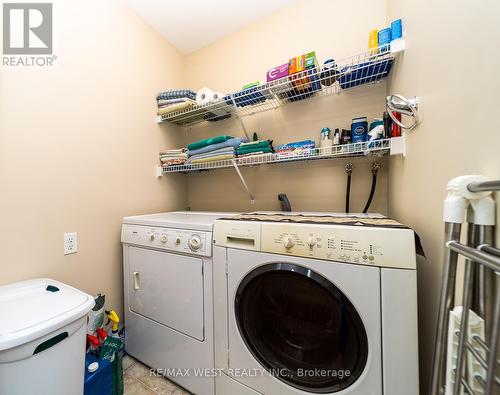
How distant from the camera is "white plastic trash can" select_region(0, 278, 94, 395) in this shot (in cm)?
65

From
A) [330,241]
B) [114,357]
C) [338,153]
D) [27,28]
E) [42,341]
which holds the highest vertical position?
[27,28]

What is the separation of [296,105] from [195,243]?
1.25 metres

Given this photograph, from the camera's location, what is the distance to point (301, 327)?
2.91 feet

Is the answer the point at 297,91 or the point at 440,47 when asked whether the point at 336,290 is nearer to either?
the point at 440,47

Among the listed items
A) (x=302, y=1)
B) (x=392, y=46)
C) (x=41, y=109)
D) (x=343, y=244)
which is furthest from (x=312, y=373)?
(x=302, y=1)

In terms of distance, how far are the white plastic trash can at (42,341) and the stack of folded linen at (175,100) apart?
1384 millimetres

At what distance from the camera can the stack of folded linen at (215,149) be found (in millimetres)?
1530

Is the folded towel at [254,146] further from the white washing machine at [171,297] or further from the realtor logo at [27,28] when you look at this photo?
the realtor logo at [27,28]

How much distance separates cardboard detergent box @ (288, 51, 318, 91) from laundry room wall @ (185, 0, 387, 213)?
25 centimetres

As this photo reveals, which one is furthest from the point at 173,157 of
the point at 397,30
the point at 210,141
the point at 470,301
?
the point at 470,301

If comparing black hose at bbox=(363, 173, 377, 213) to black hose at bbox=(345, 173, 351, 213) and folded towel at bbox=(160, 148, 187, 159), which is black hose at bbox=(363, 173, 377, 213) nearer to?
A: black hose at bbox=(345, 173, 351, 213)

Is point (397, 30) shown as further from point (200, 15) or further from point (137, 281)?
point (137, 281)

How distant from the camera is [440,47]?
2.14 ft

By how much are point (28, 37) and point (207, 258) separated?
59.7 inches
